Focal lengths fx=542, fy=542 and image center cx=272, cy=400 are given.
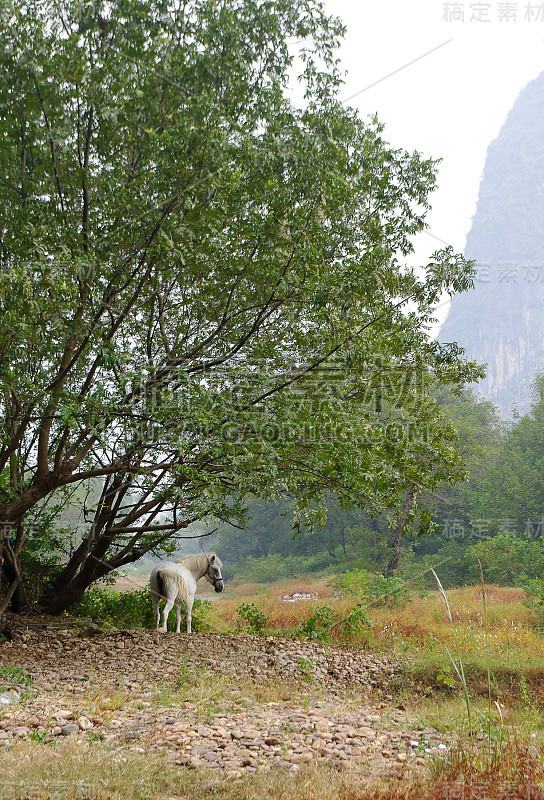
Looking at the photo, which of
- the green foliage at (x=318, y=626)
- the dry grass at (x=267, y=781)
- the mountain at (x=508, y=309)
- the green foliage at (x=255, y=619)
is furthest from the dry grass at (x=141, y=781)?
the mountain at (x=508, y=309)

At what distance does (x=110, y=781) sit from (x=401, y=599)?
13950 millimetres

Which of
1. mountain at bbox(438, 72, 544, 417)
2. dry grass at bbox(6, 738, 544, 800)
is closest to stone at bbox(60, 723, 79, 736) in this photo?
dry grass at bbox(6, 738, 544, 800)

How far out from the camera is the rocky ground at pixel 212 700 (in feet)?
15.4

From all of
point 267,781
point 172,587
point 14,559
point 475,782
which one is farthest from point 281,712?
point 14,559

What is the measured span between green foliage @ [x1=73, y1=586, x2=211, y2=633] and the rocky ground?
1.52m

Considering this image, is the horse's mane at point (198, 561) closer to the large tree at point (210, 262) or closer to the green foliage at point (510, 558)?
the large tree at point (210, 262)

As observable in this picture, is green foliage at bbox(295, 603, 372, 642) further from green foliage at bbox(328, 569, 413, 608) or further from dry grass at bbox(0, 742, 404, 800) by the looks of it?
dry grass at bbox(0, 742, 404, 800)

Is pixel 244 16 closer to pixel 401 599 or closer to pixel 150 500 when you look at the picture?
pixel 150 500

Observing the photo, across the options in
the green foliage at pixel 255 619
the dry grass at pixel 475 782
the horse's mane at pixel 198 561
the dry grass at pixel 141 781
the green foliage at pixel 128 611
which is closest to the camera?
the dry grass at pixel 475 782

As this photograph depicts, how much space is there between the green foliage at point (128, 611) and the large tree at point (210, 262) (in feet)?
16.0

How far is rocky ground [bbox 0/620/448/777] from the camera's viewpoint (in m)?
4.70

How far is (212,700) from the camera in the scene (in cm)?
685

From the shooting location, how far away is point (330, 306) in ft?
27.0

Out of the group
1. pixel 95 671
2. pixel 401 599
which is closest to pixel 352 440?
pixel 95 671
